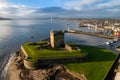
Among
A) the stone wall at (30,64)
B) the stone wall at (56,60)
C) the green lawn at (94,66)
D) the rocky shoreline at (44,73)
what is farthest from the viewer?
the stone wall at (56,60)

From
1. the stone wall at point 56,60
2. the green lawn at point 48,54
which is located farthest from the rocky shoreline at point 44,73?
the green lawn at point 48,54

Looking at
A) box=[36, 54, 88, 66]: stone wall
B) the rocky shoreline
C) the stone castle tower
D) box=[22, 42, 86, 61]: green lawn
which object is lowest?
the rocky shoreline

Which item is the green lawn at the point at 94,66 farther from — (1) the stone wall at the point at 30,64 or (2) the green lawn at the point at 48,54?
(1) the stone wall at the point at 30,64

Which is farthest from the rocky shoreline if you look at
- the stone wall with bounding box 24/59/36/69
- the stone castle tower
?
the stone castle tower

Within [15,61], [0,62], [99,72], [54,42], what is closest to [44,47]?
[54,42]

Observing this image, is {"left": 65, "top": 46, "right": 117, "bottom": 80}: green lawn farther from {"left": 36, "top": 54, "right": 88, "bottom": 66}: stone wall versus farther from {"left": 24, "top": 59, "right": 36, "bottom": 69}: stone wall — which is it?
{"left": 24, "top": 59, "right": 36, "bottom": 69}: stone wall

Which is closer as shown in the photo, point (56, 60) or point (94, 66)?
point (94, 66)

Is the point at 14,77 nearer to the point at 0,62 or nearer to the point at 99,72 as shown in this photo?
the point at 0,62

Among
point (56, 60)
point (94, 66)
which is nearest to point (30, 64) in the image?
point (56, 60)

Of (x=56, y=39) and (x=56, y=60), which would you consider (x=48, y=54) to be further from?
(x=56, y=39)
